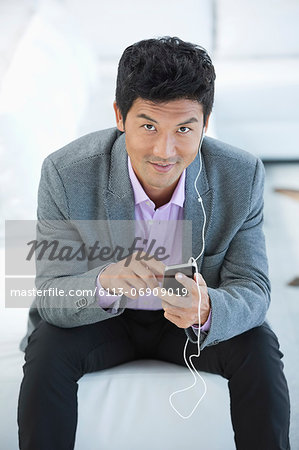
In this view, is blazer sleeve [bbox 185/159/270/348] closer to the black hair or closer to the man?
the man

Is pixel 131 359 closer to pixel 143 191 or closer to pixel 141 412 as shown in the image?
pixel 141 412

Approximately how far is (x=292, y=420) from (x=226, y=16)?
6.99 ft

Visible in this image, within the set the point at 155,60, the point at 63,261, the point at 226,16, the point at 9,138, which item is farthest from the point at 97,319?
the point at 226,16

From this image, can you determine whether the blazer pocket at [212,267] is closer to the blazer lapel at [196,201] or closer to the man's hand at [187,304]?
the blazer lapel at [196,201]

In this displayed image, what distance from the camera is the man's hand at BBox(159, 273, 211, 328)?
1.12 m

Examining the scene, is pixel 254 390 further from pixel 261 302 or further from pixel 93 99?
pixel 93 99

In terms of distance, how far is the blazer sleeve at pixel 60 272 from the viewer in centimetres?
122

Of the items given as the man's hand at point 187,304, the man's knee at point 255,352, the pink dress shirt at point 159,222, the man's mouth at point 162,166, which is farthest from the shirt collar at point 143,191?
the man's knee at point 255,352

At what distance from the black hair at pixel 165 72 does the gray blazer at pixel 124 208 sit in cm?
20

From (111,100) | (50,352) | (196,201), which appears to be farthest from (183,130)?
(111,100)

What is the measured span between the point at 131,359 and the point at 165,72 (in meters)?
0.73

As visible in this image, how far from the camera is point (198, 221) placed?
1.30 meters

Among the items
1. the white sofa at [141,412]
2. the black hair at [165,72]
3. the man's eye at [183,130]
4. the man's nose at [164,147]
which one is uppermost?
the black hair at [165,72]

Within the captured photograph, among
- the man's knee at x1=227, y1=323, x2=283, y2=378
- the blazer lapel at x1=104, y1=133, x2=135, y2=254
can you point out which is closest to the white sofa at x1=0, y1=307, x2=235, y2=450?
the man's knee at x1=227, y1=323, x2=283, y2=378
